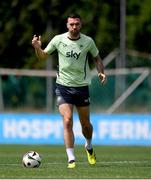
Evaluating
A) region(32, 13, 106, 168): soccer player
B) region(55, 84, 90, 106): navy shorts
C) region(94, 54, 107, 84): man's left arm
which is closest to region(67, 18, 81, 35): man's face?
region(32, 13, 106, 168): soccer player

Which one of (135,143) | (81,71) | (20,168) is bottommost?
(135,143)

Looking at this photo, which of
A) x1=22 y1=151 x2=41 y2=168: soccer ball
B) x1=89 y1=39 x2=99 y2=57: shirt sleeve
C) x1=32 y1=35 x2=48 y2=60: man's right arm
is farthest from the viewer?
x1=89 y1=39 x2=99 y2=57: shirt sleeve

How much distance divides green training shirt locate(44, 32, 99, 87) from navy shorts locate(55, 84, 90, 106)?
0.24 ft

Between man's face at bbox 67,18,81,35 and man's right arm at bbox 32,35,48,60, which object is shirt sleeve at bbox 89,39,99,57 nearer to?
man's face at bbox 67,18,81,35

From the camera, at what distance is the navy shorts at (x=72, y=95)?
51.4ft

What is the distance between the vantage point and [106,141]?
29.8m

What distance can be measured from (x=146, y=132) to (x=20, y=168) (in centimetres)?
1469

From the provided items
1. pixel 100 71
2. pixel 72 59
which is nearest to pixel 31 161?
pixel 72 59

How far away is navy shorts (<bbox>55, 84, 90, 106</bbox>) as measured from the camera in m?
15.7

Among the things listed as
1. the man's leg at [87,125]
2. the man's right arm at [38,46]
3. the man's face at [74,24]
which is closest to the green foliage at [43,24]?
the man's leg at [87,125]

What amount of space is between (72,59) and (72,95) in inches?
23.5

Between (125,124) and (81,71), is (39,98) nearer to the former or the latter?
(125,124)

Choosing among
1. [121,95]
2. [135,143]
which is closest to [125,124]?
[135,143]

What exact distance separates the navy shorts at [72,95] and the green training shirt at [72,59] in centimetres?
7
